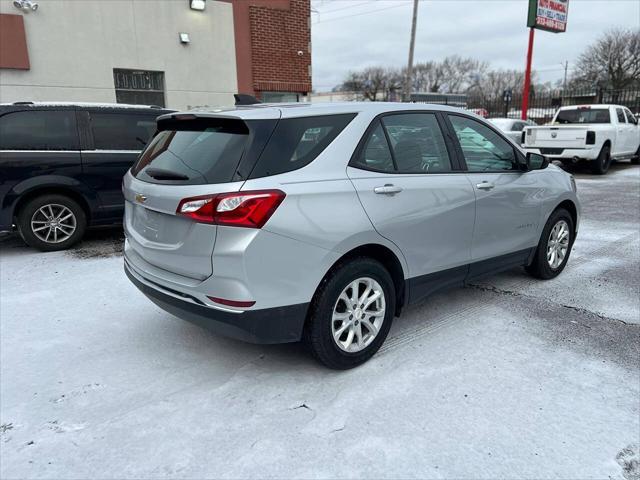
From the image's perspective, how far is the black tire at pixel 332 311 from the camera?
2.99m

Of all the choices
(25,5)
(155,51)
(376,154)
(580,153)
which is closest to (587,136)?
(580,153)

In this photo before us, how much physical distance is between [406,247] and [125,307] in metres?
2.53

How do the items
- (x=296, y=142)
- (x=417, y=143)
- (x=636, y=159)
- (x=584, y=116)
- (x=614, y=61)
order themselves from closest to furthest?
(x=296, y=142) → (x=417, y=143) → (x=584, y=116) → (x=636, y=159) → (x=614, y=61)

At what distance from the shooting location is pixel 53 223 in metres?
6.07

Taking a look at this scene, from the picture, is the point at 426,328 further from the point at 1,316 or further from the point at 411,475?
the point at 1,316

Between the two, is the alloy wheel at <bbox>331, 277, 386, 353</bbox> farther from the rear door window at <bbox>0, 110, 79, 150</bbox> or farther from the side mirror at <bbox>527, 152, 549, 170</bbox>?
the rear door window at <bbox>0, 110, 79, 150</bbox>

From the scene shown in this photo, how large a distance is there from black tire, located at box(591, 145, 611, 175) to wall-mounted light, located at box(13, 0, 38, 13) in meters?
13.6

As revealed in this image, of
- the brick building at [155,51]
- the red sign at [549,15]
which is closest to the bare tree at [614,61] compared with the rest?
the red sign at [549,15]

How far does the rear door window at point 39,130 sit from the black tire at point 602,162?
12.8 meters

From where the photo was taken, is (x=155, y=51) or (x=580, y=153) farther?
(x=580, y=153)

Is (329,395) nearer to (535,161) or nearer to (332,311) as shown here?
(332,311)

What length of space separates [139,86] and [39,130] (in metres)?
5.96

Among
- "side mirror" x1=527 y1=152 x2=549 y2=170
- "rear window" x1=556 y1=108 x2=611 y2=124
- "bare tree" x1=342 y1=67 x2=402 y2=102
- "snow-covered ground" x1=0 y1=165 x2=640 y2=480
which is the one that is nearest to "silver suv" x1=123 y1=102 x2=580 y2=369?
"snow-covered ground" x1=0 y1=165 x2=640 y2=480

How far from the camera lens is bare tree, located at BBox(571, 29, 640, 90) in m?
42.0
